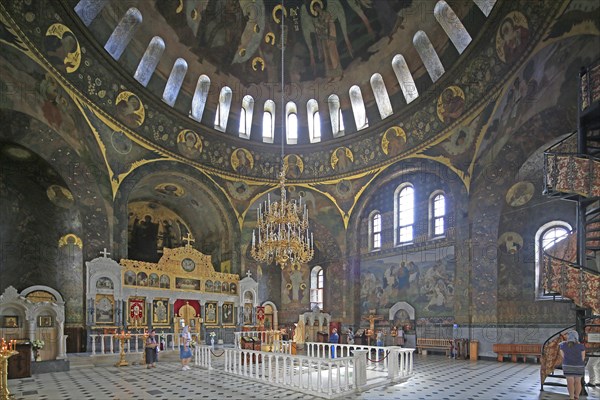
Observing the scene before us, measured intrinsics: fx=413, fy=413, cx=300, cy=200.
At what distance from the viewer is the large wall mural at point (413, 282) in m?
16.3

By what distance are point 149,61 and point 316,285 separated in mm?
13934

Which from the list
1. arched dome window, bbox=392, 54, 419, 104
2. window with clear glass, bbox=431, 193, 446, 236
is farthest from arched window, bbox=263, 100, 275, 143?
window with clear glass, bbox=431, 193, 446, 236

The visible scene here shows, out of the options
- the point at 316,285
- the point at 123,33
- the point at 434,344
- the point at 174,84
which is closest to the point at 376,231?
the point at 316,285

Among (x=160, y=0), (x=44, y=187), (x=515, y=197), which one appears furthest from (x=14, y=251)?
(x=515, y=197)

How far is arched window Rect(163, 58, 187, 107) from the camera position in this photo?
59.0 ft

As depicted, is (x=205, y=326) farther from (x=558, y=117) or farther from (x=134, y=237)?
(x=558, y=117)

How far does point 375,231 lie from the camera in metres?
20.3

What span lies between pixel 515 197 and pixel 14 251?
17.4 metres

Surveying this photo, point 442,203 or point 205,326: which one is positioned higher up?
point 442,203

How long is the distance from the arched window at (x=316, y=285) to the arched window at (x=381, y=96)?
9.01 m

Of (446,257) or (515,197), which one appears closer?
(515,197)

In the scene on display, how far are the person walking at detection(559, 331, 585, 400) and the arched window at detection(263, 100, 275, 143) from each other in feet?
54.3

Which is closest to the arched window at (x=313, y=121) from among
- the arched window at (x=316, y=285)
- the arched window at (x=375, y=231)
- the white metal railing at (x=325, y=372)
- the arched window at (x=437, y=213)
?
the arched window at (x=375, y=231)

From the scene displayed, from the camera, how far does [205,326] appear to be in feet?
62.5
